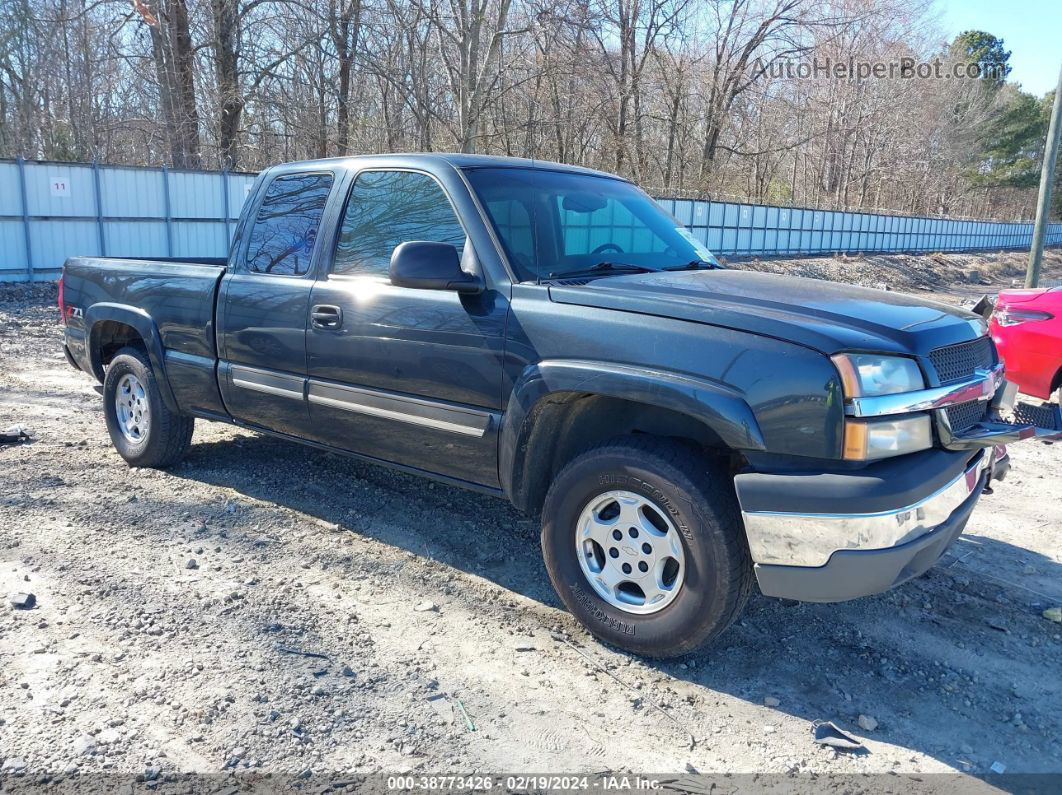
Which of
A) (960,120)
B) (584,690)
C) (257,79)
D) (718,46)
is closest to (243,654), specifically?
(584,690)

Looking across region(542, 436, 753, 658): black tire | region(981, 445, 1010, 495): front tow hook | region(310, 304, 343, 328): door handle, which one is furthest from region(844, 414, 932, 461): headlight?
region(310, 304, 343, 328): door handle

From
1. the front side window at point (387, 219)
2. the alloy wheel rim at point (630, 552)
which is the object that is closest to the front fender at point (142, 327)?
the front side window at point (387, 219)

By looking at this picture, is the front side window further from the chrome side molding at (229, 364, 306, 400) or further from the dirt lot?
the dirt lot

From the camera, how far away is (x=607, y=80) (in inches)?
1152

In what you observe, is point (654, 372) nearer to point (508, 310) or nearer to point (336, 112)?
point (508, 310)

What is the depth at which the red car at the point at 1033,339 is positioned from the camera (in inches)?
272

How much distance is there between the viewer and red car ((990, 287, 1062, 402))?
272 inches

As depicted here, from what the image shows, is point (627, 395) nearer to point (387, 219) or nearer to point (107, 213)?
point (387, 219)

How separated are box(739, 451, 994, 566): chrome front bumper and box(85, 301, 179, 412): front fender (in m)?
3.84

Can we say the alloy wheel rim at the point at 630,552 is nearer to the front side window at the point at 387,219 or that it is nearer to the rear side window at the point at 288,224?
the front side window at the point at 387,219

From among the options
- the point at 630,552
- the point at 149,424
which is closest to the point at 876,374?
the point at 630,552

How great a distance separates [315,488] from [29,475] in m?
1.86

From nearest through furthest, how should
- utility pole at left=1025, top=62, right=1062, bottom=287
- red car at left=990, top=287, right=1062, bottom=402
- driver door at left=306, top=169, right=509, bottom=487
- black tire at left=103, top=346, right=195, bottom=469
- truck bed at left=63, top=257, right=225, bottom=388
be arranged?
1. driver door at left=306, top=169, right=509, bottom=487
2. truck bed at left=63, top=257, right=225, bottom=388
3. black tire at left=103, top=346, right=195, bottom=469
4. red car at left=990, top=287, right=1062, bottom=402
5. utility pole at left=1025, top=62, right=1062, bottom=287

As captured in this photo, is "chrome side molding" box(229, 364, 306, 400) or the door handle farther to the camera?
"chrome side molding" box(229, 364, 306, 400)
